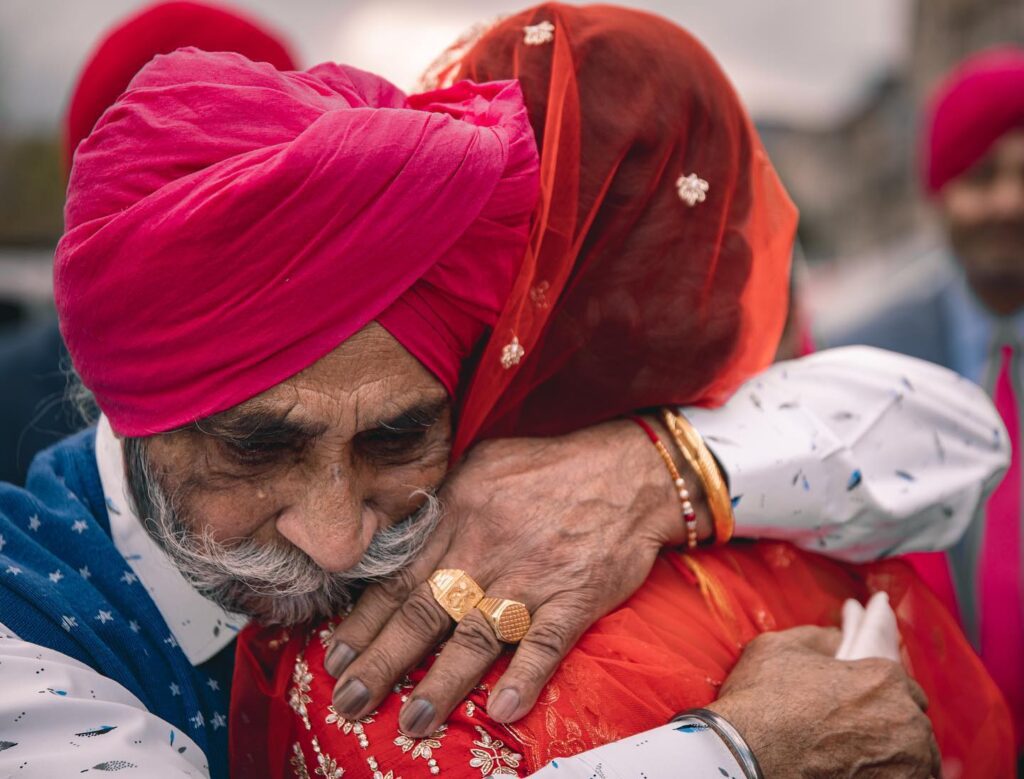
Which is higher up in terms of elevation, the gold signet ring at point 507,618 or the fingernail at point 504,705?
the gold signet ring at point 507,618

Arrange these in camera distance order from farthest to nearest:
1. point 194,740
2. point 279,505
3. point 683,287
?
point 683,287, point 194,740, point 279,505

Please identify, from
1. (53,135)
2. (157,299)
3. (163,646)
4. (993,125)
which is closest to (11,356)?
(163,646)

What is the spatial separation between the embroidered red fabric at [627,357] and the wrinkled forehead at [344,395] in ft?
0.56

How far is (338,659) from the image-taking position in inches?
60.7

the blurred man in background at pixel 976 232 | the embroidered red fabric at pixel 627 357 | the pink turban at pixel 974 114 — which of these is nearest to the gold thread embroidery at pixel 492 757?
the embroidered red fabric at pixel 627 357

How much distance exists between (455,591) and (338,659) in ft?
0.72

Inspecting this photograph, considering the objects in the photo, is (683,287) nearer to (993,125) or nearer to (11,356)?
(11,356)

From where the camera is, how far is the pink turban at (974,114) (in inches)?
169

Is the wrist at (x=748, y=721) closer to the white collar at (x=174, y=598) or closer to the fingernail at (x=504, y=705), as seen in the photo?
the fingernail at (x=504, y=705)

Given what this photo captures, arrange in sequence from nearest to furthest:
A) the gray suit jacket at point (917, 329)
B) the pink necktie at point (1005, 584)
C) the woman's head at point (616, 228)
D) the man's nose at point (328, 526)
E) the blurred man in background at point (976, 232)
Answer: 1. the man's nose at point (328, 526)
2. the woman's head at point (616, 228)
3. the pink necktie at point (1005, 584)
4. the blurred man in background at point (976, 232)
5. the gray suit jacket at point (917, 329)

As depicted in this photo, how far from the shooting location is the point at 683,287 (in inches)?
69.7

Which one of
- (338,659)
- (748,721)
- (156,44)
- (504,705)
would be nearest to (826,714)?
(748,721)

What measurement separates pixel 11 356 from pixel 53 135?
18.1 m

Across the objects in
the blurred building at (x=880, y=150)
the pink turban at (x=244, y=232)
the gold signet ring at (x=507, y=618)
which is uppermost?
the pink turban at (x=244, y=232)
